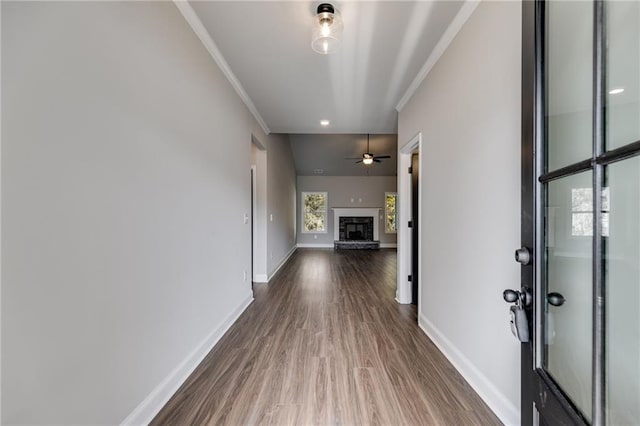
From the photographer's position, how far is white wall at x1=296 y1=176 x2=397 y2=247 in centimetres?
966

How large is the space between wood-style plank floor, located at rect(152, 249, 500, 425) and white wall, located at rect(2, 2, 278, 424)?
0.32 meters

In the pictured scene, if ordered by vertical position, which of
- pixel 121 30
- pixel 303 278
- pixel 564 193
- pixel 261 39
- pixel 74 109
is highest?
→ pixel 261 39

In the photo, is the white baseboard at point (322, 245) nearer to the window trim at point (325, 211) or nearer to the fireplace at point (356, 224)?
the fireplace at point (356, 224)

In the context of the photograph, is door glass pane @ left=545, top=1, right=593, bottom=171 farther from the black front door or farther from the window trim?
the window trim

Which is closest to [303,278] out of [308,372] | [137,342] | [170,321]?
[308,372]

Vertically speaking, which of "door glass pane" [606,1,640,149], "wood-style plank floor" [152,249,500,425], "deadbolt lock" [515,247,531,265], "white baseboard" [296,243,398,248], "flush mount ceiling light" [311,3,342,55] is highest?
"flush mount ceiling light" [311,3,342,55]

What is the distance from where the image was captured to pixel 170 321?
5.65ft

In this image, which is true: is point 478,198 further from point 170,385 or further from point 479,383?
point 170,385

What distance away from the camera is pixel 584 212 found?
2.44 feet

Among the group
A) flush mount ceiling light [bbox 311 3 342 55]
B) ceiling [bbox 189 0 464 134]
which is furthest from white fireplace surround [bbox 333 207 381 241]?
flush mount ceiling light [bbox 311 3 342 55]

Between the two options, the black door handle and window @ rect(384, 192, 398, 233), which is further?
window @ rect(384, 192, 398, 233)

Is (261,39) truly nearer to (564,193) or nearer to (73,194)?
(73,194)

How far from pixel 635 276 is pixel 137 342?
6.20 feet

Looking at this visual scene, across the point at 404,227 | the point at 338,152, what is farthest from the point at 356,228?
the point at 404,227
